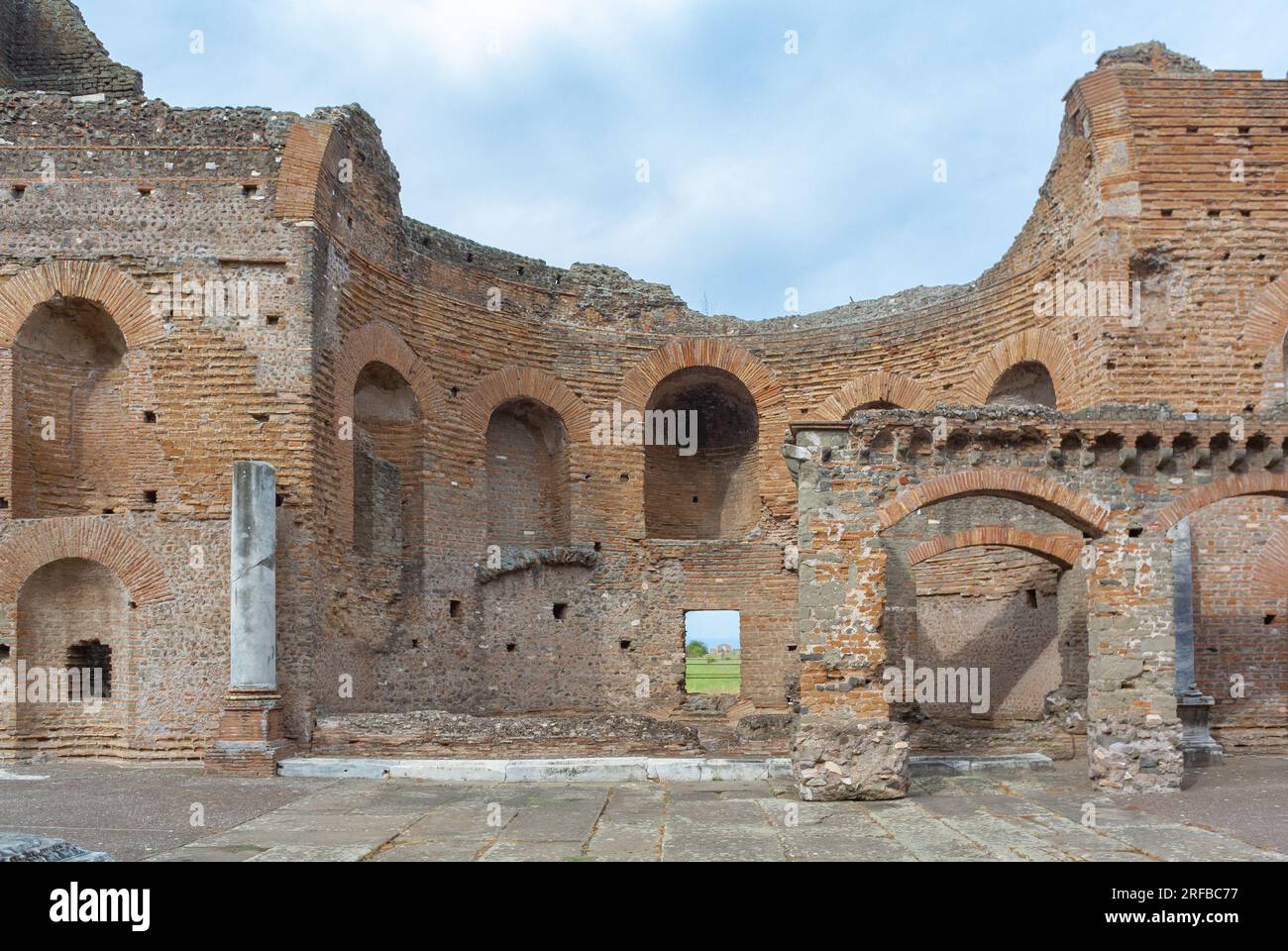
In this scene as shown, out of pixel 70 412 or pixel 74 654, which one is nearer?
pixel 74 654

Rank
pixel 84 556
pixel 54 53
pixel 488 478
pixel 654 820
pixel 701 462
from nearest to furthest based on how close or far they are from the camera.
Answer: pixel 654 820
pixel 84 556
pixel 54 53
pixel 488 478
pixel 701 462

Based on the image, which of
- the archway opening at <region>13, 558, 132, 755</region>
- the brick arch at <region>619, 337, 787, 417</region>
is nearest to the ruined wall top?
the archway opening at <region>13, 558, 132, 755</region>

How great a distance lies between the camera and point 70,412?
13352 mm

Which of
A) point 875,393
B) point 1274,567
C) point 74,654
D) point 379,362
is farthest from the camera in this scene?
point 875,393

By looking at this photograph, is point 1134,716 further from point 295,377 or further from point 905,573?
point 295,377

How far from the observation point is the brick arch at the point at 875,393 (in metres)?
16.5

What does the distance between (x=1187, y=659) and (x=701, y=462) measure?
909cm

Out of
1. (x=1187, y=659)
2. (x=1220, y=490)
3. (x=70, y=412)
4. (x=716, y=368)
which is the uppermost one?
(x=716, y=368)

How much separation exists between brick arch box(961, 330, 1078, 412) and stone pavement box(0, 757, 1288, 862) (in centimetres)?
516

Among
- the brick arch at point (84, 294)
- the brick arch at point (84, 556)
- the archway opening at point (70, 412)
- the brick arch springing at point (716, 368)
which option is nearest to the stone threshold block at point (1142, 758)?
the brick arch springing at point (716, 368)

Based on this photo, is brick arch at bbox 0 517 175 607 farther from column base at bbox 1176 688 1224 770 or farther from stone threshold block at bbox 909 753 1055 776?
column base at bbox 1176 688 1224 770

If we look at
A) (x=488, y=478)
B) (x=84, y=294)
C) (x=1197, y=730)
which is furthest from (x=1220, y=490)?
(x=84, y=294)

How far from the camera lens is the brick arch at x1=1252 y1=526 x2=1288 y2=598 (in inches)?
506

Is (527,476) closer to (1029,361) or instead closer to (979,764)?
(1029,361)
